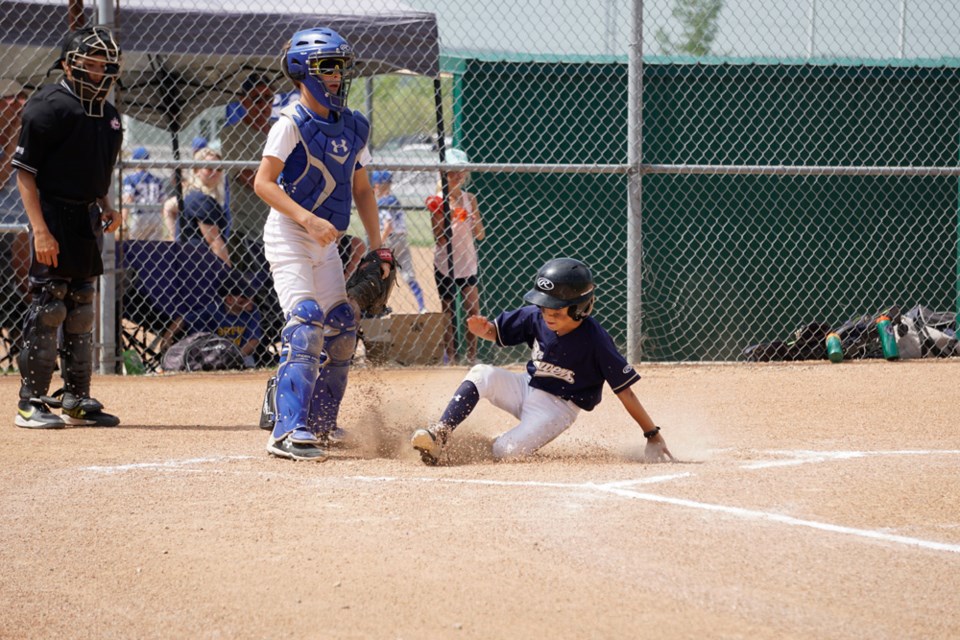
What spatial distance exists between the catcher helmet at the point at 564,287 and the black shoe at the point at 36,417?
114 inches

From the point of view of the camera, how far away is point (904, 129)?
34.5 ft

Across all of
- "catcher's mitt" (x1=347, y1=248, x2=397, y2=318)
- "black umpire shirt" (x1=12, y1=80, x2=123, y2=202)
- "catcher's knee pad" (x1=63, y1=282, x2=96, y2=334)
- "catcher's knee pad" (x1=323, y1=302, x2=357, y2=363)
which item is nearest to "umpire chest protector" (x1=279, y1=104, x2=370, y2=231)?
"catcher's mitt" (x1=347, y1=248, x2=397, y2=318)

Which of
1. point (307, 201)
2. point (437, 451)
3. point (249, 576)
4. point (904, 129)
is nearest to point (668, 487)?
point (437, 451)

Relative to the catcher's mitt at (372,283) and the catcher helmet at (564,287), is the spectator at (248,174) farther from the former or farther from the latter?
the catcher helmet at (564,287)

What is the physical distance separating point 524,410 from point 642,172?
422 centimetres

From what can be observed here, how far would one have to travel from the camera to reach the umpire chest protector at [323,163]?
5.33 m

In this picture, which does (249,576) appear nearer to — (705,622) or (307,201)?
(705,622)

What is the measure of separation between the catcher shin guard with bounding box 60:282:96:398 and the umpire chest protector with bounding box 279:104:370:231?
1.77m

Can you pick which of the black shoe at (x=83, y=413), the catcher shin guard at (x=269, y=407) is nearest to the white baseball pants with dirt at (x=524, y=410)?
the catcher shin guard at (x=269, y=407)

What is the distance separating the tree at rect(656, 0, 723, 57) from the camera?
1011 centimetres

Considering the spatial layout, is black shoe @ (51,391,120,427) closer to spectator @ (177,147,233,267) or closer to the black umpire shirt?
the black umpire shirt

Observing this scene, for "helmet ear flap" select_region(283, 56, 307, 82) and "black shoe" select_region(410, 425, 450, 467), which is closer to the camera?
"black shoe" select_region(410, 425, 450, 467)

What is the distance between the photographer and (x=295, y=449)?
5.21 meters

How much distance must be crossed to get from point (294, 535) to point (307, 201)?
2008 mm
